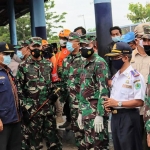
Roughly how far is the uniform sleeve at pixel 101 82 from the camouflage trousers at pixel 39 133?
4.64ft

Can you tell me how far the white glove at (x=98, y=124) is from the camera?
15.7ft

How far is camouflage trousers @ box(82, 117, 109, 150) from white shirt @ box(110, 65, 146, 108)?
62 centimetres

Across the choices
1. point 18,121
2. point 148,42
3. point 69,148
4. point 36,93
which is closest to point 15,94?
point 18,121

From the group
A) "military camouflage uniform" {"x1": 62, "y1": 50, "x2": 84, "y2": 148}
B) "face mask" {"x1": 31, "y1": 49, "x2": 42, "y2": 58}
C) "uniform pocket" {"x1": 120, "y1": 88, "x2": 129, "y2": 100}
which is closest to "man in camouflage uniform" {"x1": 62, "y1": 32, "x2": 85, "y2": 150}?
"military camouflage uniform" {"x1": 62, "y1": 50, "x2": 84, "y2": 148}

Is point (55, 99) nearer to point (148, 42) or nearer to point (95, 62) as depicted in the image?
point (95, 62)

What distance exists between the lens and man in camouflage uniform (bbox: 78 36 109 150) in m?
4.83

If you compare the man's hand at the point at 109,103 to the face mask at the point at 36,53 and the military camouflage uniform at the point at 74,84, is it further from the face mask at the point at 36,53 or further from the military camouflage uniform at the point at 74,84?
the face mask at the point at 36,53

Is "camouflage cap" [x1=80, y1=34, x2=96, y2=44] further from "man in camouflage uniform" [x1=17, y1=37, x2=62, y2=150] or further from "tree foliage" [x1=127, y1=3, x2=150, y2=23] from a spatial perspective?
"tree foliage" [x1=127, y1=3, x2=150, y2=23]

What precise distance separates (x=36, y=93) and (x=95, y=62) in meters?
1.35

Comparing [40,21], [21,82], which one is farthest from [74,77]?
[40,21]

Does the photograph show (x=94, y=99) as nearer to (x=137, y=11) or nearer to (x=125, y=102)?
(x=125, y=102)

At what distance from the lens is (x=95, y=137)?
4961 mm

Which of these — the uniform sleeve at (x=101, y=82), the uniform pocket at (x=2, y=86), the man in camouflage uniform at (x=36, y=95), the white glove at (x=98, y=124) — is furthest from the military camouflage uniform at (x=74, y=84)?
the uniform pocket at (x=2, y=86)

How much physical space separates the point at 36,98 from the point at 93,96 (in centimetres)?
126
